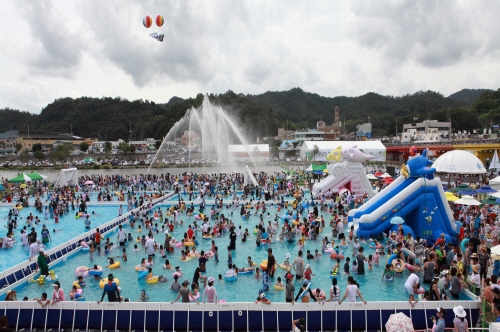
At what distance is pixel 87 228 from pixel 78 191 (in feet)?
48.8

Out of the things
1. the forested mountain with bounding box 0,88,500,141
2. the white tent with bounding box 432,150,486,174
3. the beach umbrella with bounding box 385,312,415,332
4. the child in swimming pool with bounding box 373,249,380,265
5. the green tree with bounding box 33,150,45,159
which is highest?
the forested mountain with bounding box 0,88,500,141

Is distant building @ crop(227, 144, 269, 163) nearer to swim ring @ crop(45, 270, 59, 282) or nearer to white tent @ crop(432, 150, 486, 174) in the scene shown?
white tent @ crop(432, 150, 486, 174)

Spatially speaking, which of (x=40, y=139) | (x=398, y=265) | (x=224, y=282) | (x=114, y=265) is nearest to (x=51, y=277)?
(x=114, y=265)

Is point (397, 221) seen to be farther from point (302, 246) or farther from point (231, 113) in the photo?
point (231, 113)

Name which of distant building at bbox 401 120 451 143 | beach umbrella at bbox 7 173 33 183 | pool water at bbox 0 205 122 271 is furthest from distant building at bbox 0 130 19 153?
distant building at bbox 401 120 451 143

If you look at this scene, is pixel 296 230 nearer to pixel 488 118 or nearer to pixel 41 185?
pixel 41 185

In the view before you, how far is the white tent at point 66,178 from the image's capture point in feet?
119

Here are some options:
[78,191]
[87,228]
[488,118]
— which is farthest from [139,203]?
[488,118]

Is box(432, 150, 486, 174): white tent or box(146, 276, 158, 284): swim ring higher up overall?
box(432, 150, 486, 174): white tent

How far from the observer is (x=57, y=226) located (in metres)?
23.3

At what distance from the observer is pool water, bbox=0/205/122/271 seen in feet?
56.2

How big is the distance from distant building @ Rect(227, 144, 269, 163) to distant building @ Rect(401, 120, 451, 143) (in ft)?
136

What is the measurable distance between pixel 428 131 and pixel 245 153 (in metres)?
51.9

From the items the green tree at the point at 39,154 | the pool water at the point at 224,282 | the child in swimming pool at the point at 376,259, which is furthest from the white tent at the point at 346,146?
the green tree at the point at 39,154
